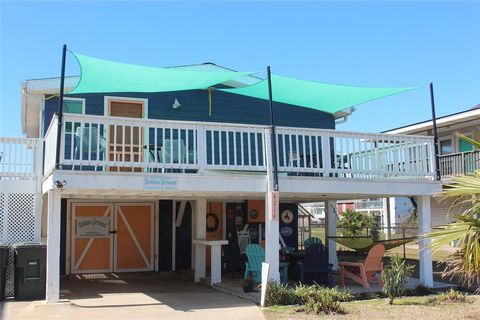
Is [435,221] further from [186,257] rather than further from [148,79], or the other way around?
[148,79]

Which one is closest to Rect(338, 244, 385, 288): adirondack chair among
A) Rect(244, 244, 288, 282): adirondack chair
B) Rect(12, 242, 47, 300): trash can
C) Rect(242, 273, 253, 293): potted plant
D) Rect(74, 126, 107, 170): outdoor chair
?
Rect(244, 244, 288, 282): adirondack chair

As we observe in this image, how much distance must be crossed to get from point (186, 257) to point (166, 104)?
452cm

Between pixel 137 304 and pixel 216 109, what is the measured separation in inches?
266

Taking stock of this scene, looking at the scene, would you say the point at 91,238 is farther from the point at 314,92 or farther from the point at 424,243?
the point at 424,243

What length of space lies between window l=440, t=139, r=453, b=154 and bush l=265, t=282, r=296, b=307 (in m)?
15.7

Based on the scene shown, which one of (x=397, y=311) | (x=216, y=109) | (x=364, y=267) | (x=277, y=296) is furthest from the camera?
(x=216, y=109)

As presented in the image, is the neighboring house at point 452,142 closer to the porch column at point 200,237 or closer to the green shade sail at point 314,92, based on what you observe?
the green shade sail at point 314,92

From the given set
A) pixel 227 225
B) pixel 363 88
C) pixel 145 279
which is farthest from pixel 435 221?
pixel 145 279

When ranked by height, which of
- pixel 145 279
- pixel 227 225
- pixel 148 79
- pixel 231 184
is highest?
pixel 148 79

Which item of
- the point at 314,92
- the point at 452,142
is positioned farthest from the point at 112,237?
the point at 452,142

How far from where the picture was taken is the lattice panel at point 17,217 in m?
10.9

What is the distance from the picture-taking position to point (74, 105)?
13469 mm

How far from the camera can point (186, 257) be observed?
51.3ft

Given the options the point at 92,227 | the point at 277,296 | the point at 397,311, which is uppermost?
the point at 92,227
